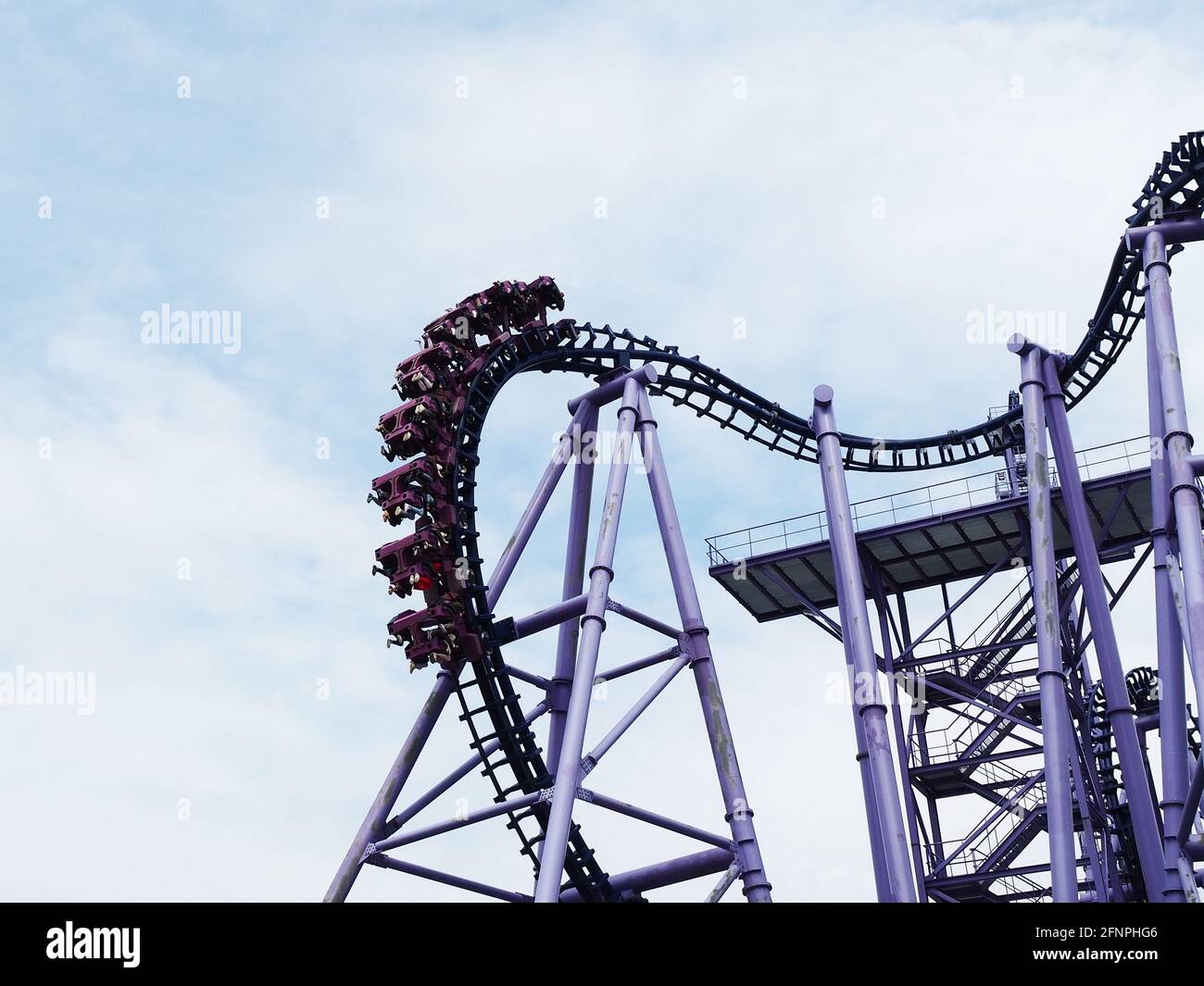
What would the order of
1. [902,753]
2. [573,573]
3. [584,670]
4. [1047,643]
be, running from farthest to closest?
[902,753]
[573,573]
[1047,643]
[584,670]

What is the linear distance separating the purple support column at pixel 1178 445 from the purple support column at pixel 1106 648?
262 cm

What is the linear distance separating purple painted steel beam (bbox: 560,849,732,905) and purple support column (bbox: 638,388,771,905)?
0.96 ft

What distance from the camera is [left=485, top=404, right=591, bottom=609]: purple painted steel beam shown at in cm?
1830

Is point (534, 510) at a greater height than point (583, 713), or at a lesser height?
greater

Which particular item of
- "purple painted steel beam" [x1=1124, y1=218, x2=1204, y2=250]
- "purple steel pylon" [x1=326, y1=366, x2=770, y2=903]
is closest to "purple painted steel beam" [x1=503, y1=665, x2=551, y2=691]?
"purple steel pylon" [x1=326, y1=366, x2=770, y2=903]

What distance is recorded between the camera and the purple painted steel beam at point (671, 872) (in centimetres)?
1684

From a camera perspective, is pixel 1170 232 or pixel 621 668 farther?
pixel 621 668

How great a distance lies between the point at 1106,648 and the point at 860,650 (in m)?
3.09

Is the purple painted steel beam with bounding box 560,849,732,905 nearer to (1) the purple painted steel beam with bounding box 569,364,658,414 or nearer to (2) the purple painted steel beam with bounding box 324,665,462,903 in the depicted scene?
(2) the purple painted steel beam with bounding box 324,665,462,903

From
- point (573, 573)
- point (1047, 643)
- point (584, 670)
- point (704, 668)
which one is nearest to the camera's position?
point (584, 670)

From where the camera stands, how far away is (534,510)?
1919 cm

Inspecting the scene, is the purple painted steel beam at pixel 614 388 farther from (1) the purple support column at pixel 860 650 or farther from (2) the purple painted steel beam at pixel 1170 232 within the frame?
(2) the purple painted steel beam at pixel 1170 232

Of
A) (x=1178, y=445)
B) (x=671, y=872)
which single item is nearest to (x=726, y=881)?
(x=671, y=872)

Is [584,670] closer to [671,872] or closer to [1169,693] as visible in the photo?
[671,872]
